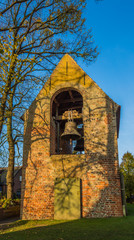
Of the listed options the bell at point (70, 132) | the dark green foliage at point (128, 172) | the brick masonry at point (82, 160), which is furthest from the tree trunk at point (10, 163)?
the dark green foliage at point (128, 172)

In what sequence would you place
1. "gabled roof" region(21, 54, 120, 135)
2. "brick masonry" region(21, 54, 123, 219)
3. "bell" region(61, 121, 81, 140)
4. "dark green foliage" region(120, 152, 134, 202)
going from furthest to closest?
"dark green foliage" region(120, 152, 134, 202) < "gabled roof" region(21, 54, 120, 135) < "bell" region(61, 121, 81, 140) < "brick masonry" region(21, 54, 123, 219)

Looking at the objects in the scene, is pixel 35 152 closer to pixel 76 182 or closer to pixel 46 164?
pixel 46 164

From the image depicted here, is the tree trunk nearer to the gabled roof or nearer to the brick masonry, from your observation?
the gabled roof

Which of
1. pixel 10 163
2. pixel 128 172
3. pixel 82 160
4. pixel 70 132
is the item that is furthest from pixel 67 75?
pixel 128 172

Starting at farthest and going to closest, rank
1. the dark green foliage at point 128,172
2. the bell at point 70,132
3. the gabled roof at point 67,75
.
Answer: the dark green foliage at point 128,172, the gabled roof at point 67,75, the bell at point 70,132

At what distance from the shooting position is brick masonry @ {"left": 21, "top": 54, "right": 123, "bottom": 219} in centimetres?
908

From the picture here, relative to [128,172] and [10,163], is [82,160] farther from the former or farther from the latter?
[128,172]

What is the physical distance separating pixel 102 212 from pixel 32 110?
622 cm

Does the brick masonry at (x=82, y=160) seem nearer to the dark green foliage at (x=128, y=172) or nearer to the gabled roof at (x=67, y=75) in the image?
the gabled roof at (x=67, y=75)

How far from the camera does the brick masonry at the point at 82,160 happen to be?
908cm

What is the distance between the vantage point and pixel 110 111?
10.2m

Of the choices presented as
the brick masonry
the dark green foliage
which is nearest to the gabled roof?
the brick masonry

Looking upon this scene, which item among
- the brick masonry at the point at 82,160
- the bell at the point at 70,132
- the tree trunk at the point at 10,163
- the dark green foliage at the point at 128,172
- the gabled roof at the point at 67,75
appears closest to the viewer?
the brick masonry at the point at 82,160

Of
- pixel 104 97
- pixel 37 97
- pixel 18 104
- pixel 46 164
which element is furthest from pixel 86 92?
pixel 46 164
